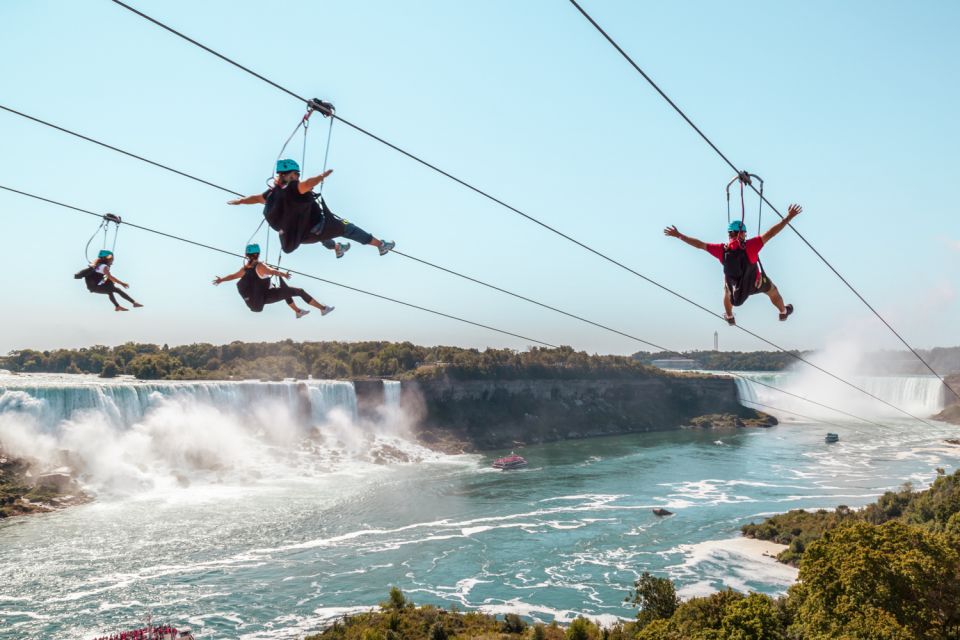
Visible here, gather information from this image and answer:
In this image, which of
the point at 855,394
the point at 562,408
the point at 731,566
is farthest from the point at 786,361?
the point at 731,566

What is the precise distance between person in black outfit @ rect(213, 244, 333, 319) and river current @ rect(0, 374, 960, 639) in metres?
18.9

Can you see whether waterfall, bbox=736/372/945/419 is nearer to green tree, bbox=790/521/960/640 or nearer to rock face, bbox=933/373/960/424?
rock face, bbox=933/373/960/424

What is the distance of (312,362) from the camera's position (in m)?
82.2

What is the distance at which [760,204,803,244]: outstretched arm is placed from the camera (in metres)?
7.54

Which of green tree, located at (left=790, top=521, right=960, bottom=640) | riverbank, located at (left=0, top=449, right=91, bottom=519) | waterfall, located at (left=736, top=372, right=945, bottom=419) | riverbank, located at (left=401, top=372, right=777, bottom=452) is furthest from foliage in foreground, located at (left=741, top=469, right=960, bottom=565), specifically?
waterfall, located at (left=736, top=372, right=945, bottom=419)

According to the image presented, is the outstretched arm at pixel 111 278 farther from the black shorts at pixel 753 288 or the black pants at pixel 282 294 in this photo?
the black shorts at pixel 753 288

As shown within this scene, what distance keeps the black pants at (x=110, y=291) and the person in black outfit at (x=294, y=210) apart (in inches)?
235

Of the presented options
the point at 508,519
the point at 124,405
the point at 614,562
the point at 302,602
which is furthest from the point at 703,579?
the point at 124,405

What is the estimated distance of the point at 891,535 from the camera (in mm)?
19516

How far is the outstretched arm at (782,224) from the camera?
297 inches

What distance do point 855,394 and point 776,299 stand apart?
129 m

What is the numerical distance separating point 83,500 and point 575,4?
152 ft

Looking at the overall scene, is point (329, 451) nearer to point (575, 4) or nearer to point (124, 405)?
point (124, 405)

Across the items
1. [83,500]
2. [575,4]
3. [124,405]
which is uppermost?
[575,4]
